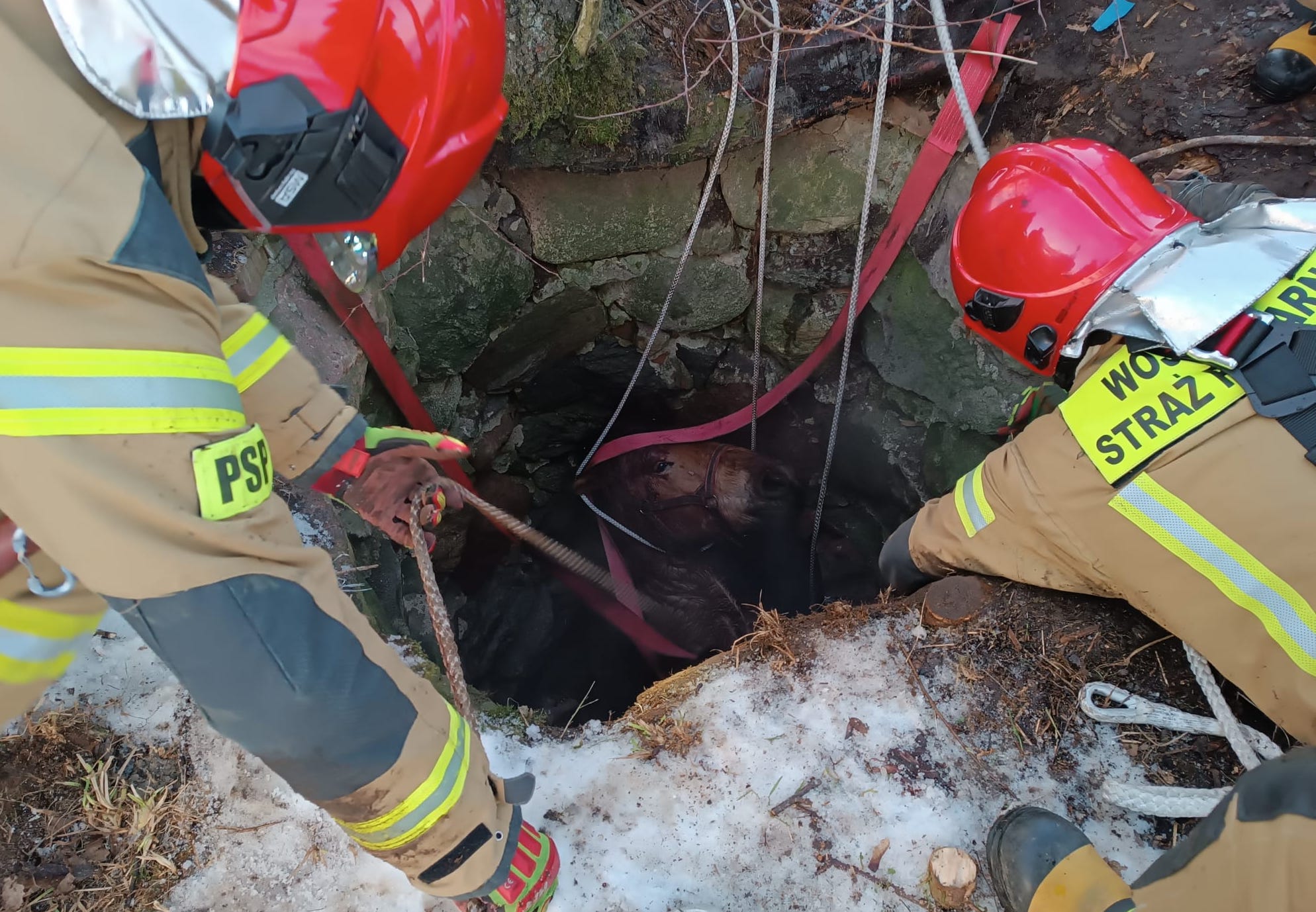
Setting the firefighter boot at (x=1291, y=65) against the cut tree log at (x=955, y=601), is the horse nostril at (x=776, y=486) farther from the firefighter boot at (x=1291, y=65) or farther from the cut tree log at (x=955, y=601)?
the firefighter boot at (x=1291, y=65)

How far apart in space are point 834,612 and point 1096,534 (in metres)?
0.85

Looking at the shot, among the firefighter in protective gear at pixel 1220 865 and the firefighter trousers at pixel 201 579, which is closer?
the firefighter trousers at pixel 201 579

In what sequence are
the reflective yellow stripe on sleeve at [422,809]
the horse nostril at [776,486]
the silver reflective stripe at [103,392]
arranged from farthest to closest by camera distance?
the horse nostril at [776,486]
the reflective yellow stripe on sleeve at [422,809]
the silver reflective stripe at [103,392]

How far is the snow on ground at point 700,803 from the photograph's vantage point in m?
1.78

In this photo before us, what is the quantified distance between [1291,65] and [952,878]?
286cm

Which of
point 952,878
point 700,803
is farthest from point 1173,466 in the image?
point 700,803

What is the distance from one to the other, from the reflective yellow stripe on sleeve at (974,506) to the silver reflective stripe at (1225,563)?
0.43 meters

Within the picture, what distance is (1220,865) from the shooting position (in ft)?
4.00

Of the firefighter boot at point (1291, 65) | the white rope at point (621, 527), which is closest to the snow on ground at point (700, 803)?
the firefighter boot at point (1291, 65)

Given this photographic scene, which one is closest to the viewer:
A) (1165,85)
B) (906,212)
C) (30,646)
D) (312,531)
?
(30,646)

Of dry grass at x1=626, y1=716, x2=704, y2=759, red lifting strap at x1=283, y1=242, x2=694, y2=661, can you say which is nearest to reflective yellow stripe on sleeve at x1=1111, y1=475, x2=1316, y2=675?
dry grass at x1=626, y1=716, x2=704, y2=759

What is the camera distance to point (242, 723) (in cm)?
104

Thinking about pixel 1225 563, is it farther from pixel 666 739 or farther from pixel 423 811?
pixel 423 811

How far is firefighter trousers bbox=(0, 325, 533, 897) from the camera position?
0.85 metres
